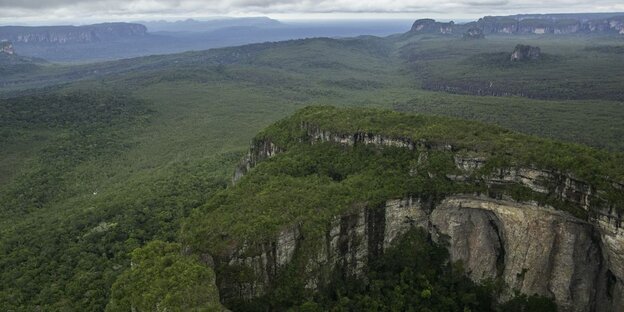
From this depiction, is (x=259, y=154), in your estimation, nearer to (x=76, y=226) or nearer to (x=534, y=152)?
(x=76, y=226)

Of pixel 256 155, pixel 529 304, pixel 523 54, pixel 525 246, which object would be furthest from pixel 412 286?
pixel 523 54

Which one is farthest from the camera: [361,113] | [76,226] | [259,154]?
[259,154]

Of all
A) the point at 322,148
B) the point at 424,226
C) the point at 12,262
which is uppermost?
the point at 322,148

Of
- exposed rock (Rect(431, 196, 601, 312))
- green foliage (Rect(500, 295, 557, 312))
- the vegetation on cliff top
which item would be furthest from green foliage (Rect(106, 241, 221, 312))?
green foliage (Rect(500, 295, 557, 312))

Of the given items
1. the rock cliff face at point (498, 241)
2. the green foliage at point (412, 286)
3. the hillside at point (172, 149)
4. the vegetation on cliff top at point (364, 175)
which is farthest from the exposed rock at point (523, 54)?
the green foliage at point (412, 286)

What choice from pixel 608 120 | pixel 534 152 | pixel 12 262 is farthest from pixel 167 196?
pixel 608 120

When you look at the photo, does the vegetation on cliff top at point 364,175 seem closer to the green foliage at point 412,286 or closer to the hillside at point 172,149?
the hillside at point 172,149
